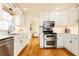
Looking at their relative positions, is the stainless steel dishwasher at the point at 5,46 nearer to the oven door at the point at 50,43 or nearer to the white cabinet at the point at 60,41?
the oven door at the point at 50,43

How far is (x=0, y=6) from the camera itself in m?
3.48

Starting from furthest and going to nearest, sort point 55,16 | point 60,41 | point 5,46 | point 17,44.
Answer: point 55,16, point 60,41, point 17,44, point 5,46

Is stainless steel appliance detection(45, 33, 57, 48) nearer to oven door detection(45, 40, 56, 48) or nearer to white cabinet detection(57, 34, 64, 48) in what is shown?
oven door detection(45, 40, 56, 48)

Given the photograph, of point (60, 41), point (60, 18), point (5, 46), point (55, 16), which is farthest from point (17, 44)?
point (60, 18)

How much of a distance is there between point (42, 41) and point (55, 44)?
711 mm

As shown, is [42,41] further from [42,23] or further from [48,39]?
[42,23]

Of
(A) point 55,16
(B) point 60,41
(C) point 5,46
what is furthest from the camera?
(A) point 55,16

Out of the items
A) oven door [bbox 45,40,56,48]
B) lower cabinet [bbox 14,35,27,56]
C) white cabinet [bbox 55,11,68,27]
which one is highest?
white cabinet [bbox 55,11,68,27]

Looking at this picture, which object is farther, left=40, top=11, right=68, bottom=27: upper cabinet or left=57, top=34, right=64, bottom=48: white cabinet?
left=40, top=11, right=68, bottom=27: upper cabinet

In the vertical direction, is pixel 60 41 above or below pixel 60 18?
below

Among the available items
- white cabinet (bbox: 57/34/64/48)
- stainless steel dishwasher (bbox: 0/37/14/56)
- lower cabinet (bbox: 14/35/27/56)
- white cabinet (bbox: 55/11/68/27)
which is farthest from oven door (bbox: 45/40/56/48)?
stainless steel dishwasher (bbox: 0/37/14/56)

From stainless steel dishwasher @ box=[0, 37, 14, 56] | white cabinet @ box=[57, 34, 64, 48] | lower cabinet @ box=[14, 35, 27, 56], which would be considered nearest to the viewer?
stainless steel dishwasher @ box=[0, 37, 14, 56]

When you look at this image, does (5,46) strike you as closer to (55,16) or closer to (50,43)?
(50,43)

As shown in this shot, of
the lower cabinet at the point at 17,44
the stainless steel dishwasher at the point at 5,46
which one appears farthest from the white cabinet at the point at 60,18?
the stainless steel dishwasher at the point at 5,46
